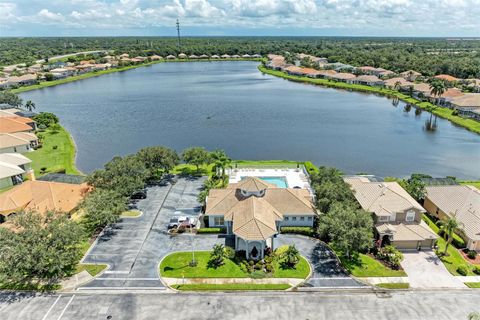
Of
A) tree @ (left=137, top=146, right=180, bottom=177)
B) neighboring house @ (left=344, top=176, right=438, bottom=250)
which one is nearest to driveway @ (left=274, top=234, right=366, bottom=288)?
neighboring house @ (left=344, top=176, right=438, bottom=250)

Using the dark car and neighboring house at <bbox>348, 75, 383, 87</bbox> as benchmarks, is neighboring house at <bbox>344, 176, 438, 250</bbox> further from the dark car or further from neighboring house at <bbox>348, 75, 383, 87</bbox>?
neighboring house at <bbox>348, 75, 383, 87</bbox>

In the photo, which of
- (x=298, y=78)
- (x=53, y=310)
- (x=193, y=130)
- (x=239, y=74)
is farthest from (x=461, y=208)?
(x=239, y=74)

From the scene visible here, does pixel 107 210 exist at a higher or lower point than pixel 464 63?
lower

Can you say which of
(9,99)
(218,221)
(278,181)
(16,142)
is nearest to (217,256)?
(218,221)

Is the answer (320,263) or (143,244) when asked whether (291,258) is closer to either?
(320,263)

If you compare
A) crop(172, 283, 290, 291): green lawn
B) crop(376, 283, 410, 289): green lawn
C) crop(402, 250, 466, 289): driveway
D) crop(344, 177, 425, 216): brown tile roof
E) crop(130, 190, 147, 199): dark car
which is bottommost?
crop(402, 250, 466, 289): driveway

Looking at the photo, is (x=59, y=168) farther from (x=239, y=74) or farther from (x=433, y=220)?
(x=239, y=74)

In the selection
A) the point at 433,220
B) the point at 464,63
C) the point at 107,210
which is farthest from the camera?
A: the point at 464,63
